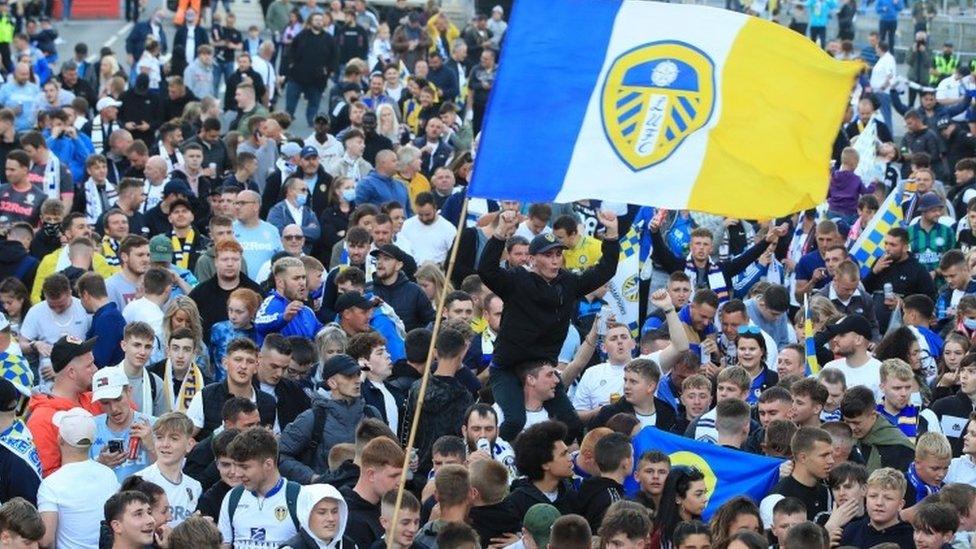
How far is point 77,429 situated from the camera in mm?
10281

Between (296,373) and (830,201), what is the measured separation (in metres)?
9.37

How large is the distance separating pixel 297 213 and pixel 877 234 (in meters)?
5.06

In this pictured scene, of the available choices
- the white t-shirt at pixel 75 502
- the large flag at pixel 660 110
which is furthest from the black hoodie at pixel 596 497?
the white t-shirt at pixel 75 502

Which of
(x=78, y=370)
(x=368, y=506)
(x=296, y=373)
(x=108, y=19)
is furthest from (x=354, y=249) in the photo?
(x=108, y=19)

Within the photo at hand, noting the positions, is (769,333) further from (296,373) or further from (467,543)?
(467,543)

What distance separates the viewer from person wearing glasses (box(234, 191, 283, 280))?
54.3 feet

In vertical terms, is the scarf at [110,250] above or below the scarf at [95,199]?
above

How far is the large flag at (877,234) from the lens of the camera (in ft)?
58.6

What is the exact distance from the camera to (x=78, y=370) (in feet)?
37.9

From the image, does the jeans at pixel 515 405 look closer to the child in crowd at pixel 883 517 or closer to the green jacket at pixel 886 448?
the green jacket at pixel 886 448

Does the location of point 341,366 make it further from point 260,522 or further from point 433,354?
point 260,522

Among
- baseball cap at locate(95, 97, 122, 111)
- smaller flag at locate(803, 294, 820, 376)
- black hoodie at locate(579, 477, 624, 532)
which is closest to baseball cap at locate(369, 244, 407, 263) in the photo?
smaller flag at locate(803, 294, 820, 376)

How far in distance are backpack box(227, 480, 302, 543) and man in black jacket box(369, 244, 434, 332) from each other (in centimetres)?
502

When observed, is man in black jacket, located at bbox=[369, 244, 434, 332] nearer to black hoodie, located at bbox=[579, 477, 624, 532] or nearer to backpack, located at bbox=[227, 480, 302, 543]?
black hoodie, located at bbox=[579, 477, 624, 532]
